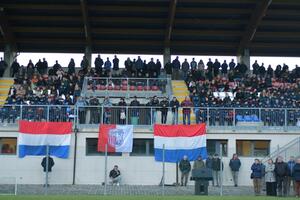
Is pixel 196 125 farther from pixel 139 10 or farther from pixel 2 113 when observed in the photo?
pixel 139 10

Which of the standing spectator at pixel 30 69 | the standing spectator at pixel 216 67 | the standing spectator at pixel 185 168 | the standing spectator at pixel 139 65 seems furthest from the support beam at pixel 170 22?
the standing spectator at pixel 185 168

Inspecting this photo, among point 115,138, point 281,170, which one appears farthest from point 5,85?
point 281,170

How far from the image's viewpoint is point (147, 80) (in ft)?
115

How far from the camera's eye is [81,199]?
19.2m

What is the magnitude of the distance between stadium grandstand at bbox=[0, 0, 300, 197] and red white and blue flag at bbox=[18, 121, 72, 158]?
167 cm

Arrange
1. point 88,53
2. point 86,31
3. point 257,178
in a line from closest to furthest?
point 257,178, point 86,31, point 88,53

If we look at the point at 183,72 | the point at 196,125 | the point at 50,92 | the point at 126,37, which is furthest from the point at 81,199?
the point at 126,37

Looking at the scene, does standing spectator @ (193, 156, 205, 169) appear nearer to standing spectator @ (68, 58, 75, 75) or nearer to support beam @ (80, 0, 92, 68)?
standing spectator @ (68, 58, 75, 75)

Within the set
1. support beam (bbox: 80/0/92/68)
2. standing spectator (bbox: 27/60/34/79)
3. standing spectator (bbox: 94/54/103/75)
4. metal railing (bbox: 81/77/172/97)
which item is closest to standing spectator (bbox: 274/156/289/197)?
metal railing (bbox: 81/77/172/97)

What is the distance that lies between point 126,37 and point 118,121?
13.2 metres

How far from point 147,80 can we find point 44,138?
32.9ft

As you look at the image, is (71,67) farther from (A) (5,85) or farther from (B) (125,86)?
(B) (125,86)

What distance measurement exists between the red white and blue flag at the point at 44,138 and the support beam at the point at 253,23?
51.1 ft

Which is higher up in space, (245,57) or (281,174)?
(245,57)
